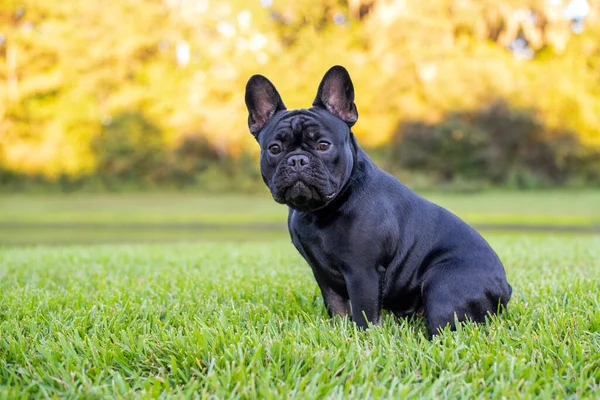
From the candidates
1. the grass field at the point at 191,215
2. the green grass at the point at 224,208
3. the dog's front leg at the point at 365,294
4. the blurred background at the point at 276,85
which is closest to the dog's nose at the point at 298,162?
the dog's front leg at the point at 365,294

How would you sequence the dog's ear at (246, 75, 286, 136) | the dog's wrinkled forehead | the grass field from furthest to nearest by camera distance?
the grass field, the dog's ear at (246, 75, 286, 136), the dog's wrinkled forehead

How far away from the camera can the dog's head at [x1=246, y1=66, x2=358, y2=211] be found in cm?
264

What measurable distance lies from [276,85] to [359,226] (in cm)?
2455

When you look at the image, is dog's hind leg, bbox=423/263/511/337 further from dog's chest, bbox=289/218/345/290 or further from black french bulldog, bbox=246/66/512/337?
dog's chest, bbox=289/218/345/290

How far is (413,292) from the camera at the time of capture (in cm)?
293

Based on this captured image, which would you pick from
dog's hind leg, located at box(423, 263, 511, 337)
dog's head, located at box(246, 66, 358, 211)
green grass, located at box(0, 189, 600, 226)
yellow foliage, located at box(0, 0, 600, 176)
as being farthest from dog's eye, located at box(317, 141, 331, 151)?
yellow foliage, located at box(0, 0, 600, 176)

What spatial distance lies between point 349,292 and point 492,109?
25837mm

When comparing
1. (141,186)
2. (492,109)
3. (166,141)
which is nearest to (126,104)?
(166,141)

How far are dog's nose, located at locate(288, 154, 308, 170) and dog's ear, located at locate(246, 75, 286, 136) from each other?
0.41 m

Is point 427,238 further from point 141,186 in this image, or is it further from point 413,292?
point 141,186

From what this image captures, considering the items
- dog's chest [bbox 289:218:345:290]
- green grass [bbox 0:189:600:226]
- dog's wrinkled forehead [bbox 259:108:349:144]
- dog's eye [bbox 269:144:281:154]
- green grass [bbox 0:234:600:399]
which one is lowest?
green grass [bbox 0:189:600:226]

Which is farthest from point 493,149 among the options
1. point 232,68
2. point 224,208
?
point 224,208

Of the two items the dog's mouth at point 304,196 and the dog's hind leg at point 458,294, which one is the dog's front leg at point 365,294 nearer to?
the dog's hind leg at point 458,294

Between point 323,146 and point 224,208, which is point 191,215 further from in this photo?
point 323,146
